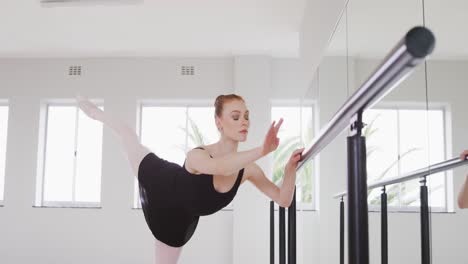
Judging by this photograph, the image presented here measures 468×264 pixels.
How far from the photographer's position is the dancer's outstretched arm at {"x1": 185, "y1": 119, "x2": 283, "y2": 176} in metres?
1.44

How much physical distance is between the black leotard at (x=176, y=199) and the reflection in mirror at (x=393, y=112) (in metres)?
0.55

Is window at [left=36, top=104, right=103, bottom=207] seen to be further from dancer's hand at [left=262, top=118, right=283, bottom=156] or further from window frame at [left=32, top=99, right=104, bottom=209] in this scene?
dancer's hand at [left=262, top=118, right=283, bottom=156]

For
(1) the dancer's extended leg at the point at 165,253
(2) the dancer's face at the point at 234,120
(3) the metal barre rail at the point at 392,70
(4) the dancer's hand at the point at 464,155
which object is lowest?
(1) the dancer's extended leg at the point at 165,253

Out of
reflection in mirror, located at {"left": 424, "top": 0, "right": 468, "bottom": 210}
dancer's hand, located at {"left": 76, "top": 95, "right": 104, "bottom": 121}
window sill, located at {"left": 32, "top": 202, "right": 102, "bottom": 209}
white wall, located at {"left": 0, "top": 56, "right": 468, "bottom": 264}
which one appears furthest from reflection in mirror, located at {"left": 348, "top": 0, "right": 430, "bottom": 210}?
window sill, located at {"left": 32, "top": 202, "right": 102, "bottom": 209}

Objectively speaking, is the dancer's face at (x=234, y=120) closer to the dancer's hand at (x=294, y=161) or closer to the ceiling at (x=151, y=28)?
the dancer's hand at (x=294, y=161)

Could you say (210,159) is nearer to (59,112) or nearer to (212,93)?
(212,93)

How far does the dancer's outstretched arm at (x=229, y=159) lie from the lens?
1440 millimetres

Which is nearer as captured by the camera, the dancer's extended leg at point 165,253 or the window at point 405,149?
the window at point 405,149

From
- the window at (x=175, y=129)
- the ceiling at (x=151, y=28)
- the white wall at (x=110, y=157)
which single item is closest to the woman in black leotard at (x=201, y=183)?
the ceiling at (x=151, y=28)

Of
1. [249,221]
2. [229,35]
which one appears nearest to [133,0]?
[229,35]

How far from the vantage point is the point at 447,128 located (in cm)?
136

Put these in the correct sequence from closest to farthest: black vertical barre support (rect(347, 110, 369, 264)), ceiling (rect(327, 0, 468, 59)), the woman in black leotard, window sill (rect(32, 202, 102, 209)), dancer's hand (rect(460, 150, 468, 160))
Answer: black vertical barre support (rect(347, 110, 369, 264)) < dancer's hand (rect(460, 150, 468, 160)) < ceiling (rect(327, 0, 468, 59)) < the woman in black leotard < window sill (rect(32, 202, 102, 209))

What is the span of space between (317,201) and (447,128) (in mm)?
2815

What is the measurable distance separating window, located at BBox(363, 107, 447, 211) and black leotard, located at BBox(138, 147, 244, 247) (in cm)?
54
